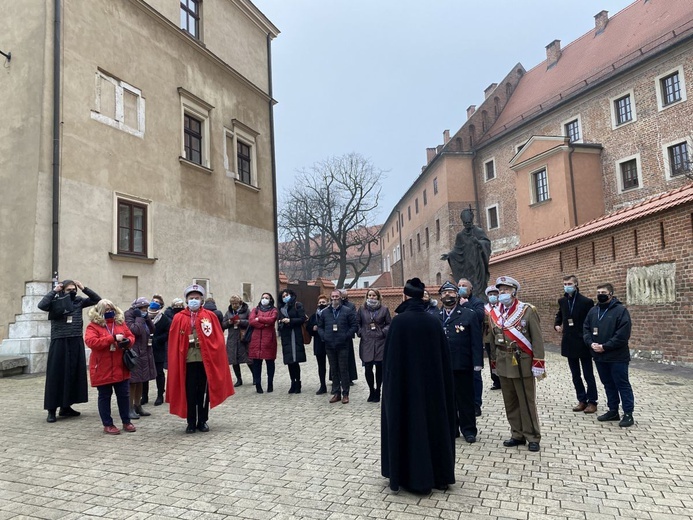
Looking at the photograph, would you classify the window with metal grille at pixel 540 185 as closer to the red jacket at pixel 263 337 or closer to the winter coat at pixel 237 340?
the winter coat at pixel 237 340

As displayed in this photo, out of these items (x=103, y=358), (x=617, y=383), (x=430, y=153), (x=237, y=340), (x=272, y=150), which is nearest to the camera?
(x=617, y=383)

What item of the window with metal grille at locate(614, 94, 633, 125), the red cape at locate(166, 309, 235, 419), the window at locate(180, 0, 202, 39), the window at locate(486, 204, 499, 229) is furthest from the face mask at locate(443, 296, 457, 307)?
the window at locate(486, 204, 499, 229)

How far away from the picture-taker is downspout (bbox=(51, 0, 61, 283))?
11.7 m

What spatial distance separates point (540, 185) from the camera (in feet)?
102

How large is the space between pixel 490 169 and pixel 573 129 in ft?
27.9

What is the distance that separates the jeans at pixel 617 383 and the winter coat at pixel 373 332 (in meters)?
3.13

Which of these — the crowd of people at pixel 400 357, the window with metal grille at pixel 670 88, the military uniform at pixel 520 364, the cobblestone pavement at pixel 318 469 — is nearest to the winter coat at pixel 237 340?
the crowd of people at pixel 400 357

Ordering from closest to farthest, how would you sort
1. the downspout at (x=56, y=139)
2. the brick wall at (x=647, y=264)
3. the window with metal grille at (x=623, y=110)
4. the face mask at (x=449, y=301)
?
the face mask at (x=449, y=301) < the brick wall at (x=647, y=264) < the downspout at (x=56, y=139) < the window with metal grille at (x=623, y=110)

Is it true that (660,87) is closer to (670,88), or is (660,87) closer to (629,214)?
(670,88)

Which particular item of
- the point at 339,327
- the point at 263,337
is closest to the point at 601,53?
the point at 339,327

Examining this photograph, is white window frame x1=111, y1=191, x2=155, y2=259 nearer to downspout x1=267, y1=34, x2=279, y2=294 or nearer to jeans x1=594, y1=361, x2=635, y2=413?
downspout x1=267, y1=34, x2=279, y2=294

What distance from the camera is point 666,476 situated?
449 cm

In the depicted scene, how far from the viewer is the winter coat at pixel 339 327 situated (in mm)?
8492

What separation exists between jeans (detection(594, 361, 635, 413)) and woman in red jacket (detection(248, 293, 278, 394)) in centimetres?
534
